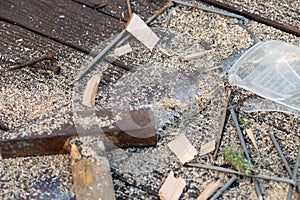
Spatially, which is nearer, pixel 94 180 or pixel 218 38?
pixel 94 180

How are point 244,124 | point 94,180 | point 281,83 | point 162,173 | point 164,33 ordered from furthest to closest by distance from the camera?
point 164,33
point 281,83
point 244,124
point 162,173
point 94,180

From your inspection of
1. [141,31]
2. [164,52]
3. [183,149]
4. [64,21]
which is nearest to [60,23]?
[64,21]

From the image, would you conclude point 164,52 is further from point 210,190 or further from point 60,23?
point 210,190

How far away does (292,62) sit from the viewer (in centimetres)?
278

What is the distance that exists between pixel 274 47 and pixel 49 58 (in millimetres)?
1051

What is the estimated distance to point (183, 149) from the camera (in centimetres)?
245

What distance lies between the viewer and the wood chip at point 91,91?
8.53 feet

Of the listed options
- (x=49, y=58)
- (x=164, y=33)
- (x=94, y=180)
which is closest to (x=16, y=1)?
(x=49, y=58)

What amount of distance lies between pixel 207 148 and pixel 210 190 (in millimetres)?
197

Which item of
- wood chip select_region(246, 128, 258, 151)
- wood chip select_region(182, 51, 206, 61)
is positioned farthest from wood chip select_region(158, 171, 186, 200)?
wood chip select_region(182, 51, 206, 61)

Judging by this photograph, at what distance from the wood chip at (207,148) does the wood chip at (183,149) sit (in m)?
0.03

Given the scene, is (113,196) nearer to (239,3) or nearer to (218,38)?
(218,38)

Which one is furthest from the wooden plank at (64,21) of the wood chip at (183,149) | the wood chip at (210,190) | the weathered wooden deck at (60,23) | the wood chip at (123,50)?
the wood chip at (210,190)

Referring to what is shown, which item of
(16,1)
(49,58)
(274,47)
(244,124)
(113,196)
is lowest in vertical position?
(113,196)
